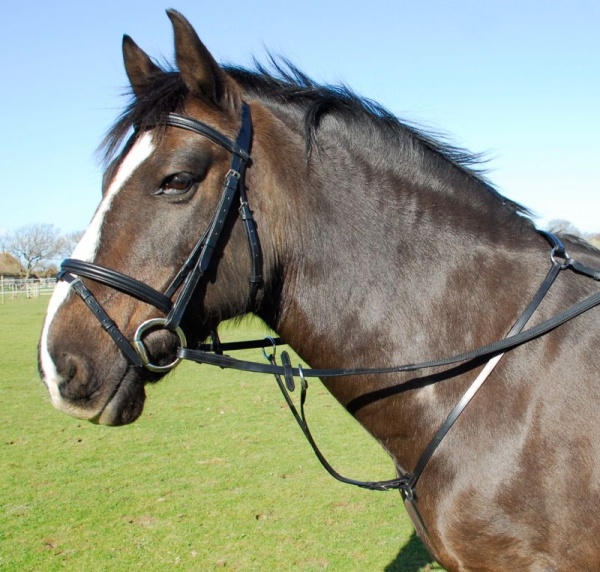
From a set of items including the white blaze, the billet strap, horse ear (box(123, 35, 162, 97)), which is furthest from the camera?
horse ear (box(123, 35, 162, 97))

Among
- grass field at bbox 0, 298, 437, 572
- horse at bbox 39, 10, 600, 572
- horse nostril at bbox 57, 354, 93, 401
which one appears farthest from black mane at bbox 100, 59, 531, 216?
grass field at bbox 0, 298, 437, 572

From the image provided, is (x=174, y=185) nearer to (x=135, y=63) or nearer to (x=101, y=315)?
(x=101, y=315)

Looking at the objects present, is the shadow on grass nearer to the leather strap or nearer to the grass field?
the grass field

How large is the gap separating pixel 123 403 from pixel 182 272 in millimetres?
587

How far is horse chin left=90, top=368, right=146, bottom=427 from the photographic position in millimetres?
2232

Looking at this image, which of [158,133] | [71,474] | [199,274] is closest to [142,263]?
[199,274]

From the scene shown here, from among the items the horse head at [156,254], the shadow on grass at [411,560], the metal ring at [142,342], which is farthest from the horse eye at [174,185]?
the shadow on grass at [411,560]

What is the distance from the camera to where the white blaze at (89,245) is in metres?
2.13

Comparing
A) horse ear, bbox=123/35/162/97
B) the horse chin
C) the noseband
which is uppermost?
horse ear, bbox=123/35/162/97

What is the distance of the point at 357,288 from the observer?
2379mm

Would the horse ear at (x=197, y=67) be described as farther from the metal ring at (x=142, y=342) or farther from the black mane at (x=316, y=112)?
the metal ring at (x=142, y=342)

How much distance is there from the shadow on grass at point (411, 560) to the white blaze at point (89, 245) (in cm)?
372

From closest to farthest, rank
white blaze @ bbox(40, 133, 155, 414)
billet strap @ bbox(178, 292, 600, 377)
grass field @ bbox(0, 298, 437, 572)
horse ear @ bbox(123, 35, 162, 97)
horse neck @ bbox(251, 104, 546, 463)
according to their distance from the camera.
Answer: white blaze @ bbox(40, 133, 155, 414) → billet strap @ bbox(178, 292, 600, 377) → horse neck @ bbox(251, 104, 546, 463) → horse ear @ bbox(123, 35, 162, 97) → grass field @ bbox(0, 298, 437, 572)

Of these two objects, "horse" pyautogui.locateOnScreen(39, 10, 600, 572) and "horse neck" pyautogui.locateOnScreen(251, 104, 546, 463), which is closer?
"horse" pyautogui.locateOnScreen(39, 10, 600, 572)
